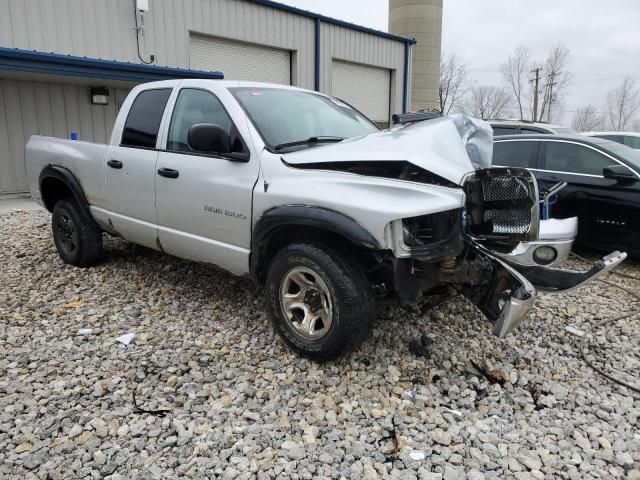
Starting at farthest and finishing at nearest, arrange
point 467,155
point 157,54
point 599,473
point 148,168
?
point 157,54
point 148,168
point 467,155
point 599,473

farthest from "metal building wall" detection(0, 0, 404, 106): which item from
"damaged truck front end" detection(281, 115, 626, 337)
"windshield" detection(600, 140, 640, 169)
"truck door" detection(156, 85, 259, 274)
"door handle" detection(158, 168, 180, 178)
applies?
"windshield" detection(600, 140, 640, 169)

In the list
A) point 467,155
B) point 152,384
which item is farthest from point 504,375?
point 152,384

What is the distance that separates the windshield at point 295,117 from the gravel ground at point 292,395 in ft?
5.01

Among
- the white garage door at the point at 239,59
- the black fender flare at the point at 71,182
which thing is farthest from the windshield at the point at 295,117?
the white garage door at the point at 239,59

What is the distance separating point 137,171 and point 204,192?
992mm

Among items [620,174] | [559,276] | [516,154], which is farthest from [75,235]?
[620,174]

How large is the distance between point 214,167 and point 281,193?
723 millimetres

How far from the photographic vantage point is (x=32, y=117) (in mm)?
10969

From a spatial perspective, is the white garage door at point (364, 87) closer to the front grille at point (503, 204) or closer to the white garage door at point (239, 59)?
the white garage door at point (239, 59)

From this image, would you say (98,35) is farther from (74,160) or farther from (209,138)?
(209,138)

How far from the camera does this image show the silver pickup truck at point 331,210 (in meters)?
3.19

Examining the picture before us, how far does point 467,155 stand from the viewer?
11.2 feet

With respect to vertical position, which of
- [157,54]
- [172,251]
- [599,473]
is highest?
[157,54]

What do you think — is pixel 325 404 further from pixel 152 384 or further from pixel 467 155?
pixel 467 155
